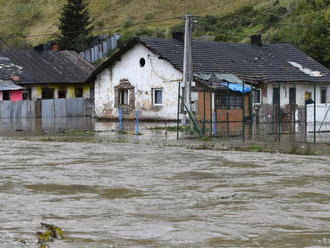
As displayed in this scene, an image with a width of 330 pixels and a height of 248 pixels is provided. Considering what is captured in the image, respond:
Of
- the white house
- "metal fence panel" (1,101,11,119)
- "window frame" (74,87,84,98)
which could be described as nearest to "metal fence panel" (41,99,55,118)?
"metal fence panel" (1,101,11,119)

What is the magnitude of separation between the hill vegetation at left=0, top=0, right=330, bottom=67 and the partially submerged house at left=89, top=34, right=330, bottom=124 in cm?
356

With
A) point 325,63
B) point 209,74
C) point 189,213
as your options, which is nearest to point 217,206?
point 189,213

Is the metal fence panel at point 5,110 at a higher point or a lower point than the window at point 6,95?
lower

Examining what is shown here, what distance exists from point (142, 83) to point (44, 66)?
12.7 meters

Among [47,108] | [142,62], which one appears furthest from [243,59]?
[47,108]

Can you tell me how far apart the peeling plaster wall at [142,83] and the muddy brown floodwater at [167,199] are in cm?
1933

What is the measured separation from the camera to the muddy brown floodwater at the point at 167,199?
8.23 metres

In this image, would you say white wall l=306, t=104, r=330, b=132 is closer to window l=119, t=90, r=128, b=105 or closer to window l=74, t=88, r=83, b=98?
window l=119, t=90, r=128, b=105

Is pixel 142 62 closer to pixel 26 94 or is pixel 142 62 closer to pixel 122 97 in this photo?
pixel 122 97

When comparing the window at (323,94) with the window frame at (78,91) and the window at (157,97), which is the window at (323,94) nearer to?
the window at (157,97)

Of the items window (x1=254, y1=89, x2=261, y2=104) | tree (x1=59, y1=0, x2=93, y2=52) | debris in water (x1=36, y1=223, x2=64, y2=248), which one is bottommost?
debris in water (x1=36, y1=223, x2=64, y2=248)

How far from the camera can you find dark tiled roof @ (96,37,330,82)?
37406 millimetres

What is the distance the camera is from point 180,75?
36562mm

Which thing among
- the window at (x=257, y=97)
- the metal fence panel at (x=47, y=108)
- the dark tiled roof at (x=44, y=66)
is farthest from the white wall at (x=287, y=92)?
the dark tiled roof at (x=44, y=66)
